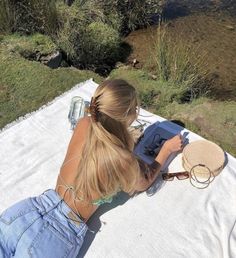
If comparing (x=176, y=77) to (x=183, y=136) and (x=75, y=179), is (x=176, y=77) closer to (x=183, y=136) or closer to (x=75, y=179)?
(x=183, y=136)

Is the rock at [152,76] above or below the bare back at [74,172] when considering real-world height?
below

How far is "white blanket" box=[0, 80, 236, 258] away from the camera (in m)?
2.58

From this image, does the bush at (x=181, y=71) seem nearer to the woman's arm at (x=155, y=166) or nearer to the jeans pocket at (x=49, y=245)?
the woman's arm at (x=155, y=166)

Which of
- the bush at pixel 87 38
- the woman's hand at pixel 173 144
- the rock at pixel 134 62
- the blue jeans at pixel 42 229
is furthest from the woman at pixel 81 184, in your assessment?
the rock at pixel 134 62

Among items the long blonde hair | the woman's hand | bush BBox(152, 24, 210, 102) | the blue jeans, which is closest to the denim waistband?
the blue jeans

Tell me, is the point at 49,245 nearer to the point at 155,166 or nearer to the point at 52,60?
the point at 155,166

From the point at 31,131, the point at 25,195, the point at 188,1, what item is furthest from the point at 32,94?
the point at 188,1

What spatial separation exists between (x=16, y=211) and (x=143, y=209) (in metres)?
0.87

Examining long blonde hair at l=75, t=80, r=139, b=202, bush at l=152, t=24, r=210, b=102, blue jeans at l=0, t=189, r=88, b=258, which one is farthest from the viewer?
bush at l=152, t=24, r=210, b=102

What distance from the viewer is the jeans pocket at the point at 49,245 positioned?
2187 millimetres

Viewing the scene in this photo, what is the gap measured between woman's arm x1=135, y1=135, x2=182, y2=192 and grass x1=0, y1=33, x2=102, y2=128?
1378 millimetres

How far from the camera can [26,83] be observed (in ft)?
13.4

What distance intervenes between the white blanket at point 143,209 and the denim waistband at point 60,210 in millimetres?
243

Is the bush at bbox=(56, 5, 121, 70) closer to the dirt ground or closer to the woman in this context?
the dirt ground
